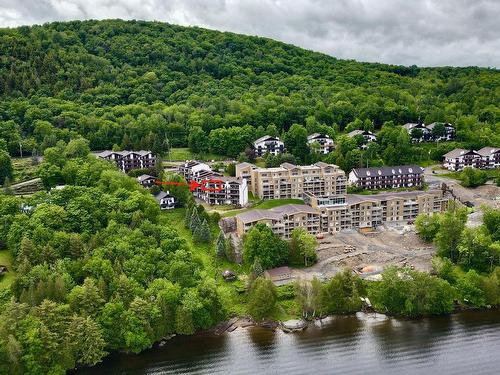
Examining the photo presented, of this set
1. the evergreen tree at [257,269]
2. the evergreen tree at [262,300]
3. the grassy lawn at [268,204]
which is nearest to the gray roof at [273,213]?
the grassy lawn at [268,204]

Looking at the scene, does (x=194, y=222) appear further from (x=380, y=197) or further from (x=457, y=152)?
(x=457, y=152)

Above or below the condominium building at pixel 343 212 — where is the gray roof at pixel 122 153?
above

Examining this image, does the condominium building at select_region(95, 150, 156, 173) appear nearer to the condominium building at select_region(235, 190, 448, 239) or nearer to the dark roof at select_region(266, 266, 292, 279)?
the condominium building at select_region(235, 190, 448, 239)

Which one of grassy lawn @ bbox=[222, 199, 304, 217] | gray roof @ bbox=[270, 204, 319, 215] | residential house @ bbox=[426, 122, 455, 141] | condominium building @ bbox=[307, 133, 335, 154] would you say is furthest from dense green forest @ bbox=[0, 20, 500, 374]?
gray roof @ bbox=[270, 204, 319, 215]

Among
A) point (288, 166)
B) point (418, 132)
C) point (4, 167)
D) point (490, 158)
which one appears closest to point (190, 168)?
point (288, 166)

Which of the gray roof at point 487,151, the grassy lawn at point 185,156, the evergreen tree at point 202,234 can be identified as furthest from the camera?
the grassy lawn at point 185,156

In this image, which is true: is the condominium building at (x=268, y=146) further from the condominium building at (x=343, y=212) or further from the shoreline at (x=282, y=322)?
the shoreline at (x=282, y=322)

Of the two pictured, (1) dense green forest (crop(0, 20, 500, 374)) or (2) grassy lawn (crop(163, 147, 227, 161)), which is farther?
(2) grassy lawn (crop(163, 147, 227, 161))
